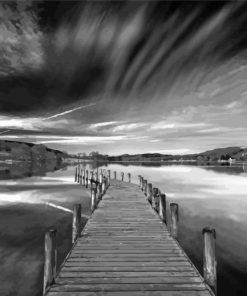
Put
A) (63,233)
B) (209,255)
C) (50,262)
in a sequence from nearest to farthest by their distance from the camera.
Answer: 1. (50,262)
2. (209,255)
3. (63,233)

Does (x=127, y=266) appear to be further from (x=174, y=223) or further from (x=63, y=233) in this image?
(x=63, y=233)

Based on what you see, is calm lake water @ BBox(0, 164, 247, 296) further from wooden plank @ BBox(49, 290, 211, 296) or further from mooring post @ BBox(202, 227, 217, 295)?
wooden plank @ BBox(49, 290, 211, 296)

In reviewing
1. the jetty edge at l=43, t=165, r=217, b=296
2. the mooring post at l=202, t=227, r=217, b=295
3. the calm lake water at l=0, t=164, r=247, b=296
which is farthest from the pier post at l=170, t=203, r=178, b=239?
the mooring post at l=202, t=227, r=217, b=295

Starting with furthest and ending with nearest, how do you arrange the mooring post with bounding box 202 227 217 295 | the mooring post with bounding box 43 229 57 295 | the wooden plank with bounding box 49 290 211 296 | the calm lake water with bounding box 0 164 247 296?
the calm lake water with bounding box 0 164 247 296 < the mooring post with bounding box 202 227 217 295 < the mooring post with bounding box 43 229 57 295 < the wooden plank with bounding box 49 290 211 296

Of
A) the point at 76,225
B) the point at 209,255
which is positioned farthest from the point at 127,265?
the point at 76,225

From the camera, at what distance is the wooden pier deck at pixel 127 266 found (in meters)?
5.43

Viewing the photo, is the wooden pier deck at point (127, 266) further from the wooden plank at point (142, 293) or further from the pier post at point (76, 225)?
the pier post at point (76, 225)

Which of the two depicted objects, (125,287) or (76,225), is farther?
(76,225)

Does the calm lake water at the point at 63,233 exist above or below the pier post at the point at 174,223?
below

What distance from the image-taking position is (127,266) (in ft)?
21.5

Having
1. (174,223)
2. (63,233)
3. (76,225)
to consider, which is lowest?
(63,233)

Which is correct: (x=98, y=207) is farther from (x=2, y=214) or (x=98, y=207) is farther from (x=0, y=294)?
(x=2, y=214)

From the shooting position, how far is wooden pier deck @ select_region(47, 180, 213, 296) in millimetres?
5427

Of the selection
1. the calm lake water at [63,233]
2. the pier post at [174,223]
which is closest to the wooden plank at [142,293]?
the pier post at [174,223]
